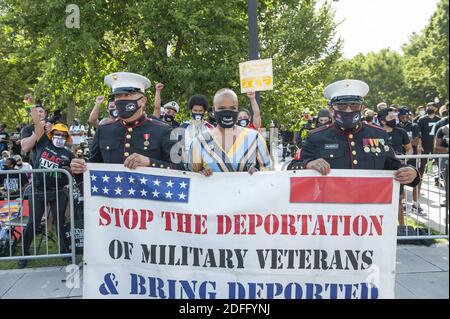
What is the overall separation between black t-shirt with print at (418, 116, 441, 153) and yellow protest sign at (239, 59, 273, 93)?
5825 millimetres

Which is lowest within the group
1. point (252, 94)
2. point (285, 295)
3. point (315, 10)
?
point (285, 295)

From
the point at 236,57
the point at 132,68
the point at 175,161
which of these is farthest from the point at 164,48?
the point at 175,161

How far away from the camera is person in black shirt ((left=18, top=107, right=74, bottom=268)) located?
20.2ft

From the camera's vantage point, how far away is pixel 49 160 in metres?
6.31

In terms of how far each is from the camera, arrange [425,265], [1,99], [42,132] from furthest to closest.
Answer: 1. [1,99]
2. [42,132]
3. [425,265]

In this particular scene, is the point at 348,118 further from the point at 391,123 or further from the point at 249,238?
the point at 391,123

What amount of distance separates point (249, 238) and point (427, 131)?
351 inches

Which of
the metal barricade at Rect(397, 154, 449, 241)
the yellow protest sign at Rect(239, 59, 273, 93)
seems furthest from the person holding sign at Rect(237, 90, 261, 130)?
the metal barricade at Rect(397, 154, 449, 241)

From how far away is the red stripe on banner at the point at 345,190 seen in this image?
3.66 meters

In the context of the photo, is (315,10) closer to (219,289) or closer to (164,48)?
(164,48)

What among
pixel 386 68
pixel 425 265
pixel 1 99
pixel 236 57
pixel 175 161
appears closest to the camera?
pixel 175 161

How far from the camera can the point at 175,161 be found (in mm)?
4336

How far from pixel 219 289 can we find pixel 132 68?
921cm

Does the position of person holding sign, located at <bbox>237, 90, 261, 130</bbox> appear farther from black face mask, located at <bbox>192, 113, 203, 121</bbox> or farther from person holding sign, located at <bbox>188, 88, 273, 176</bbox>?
person holding sign, located at <bbox>188, 88, 273, 176</bbox>
